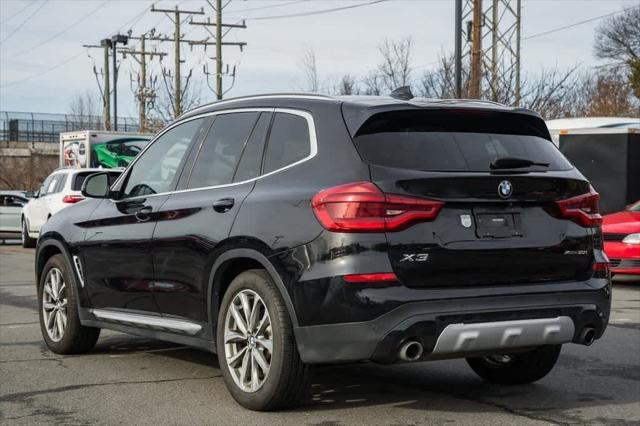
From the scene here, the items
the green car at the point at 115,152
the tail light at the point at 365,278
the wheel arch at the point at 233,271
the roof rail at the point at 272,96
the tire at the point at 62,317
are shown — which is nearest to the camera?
the tail light at the point at 365,278

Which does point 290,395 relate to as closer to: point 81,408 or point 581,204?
point 81,408

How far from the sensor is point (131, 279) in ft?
23.5

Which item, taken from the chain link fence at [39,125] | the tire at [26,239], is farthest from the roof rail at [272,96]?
the chain link fence at [39,125]

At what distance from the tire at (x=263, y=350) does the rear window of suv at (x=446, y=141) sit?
936 mm

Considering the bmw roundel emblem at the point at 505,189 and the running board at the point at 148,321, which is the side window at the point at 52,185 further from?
the bmw roundel emblem at the point at 505,189

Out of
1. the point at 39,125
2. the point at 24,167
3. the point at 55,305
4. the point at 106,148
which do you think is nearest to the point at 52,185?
the point at 106,148

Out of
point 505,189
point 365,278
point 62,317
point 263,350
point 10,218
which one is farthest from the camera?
point 10,218

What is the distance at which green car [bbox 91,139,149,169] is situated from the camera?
87.7ft

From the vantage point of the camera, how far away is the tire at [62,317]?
794cm

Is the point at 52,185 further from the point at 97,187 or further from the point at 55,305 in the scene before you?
the point at 97,187

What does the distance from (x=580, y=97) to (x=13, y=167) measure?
3140 centimetres

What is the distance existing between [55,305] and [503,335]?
404 cm

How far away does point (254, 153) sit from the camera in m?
6.29

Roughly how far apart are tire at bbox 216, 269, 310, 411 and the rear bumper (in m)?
0.16
